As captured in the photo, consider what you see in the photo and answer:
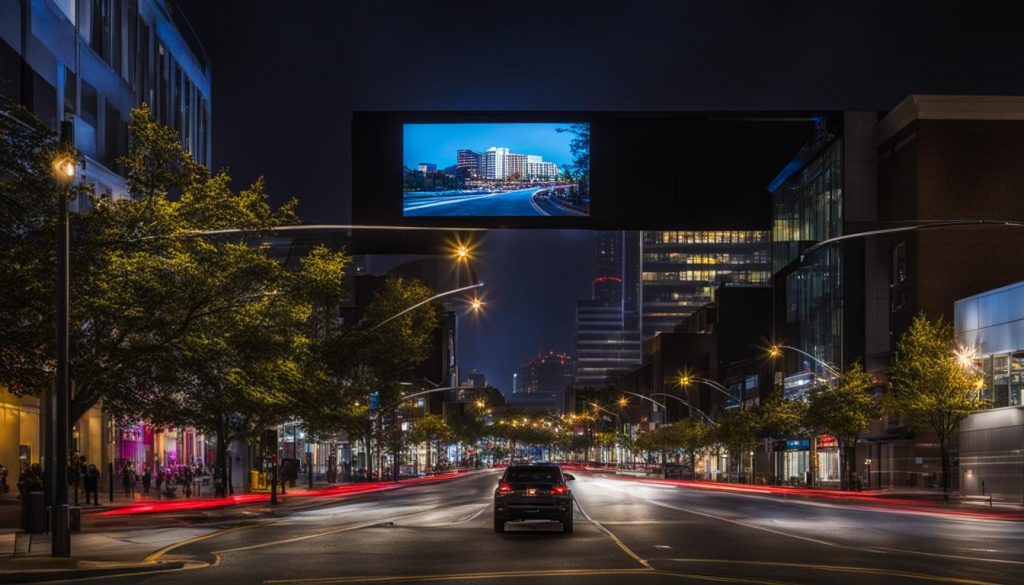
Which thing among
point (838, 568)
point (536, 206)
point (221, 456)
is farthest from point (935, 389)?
point (838, 568)

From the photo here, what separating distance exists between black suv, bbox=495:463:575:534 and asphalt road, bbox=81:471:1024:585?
0.57 metres

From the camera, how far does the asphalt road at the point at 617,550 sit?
2067 centimetres

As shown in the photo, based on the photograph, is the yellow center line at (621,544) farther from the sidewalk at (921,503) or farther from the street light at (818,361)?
the street light at (818,361)

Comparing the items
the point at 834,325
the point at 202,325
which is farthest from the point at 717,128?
the point at 202,325

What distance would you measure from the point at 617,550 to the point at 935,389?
39.8 m

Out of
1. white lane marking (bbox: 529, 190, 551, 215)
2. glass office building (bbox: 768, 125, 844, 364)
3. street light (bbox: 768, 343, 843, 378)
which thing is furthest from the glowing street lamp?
white lane marking (bbox: 529, 190, 551, 215)

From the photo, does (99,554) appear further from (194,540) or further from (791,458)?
(791,458)

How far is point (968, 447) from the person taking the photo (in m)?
65.6

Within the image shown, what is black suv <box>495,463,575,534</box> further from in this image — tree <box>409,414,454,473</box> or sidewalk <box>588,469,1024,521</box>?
tree <box>409,414,454,473</box>

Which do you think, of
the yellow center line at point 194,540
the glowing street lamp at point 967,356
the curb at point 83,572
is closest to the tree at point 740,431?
the glowing street lamp at point 967,356

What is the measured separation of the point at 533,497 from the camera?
32.6m

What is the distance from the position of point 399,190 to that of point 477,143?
6658 mm

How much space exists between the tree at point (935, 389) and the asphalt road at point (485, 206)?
33.4m

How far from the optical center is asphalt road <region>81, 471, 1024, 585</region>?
67.8 ft
